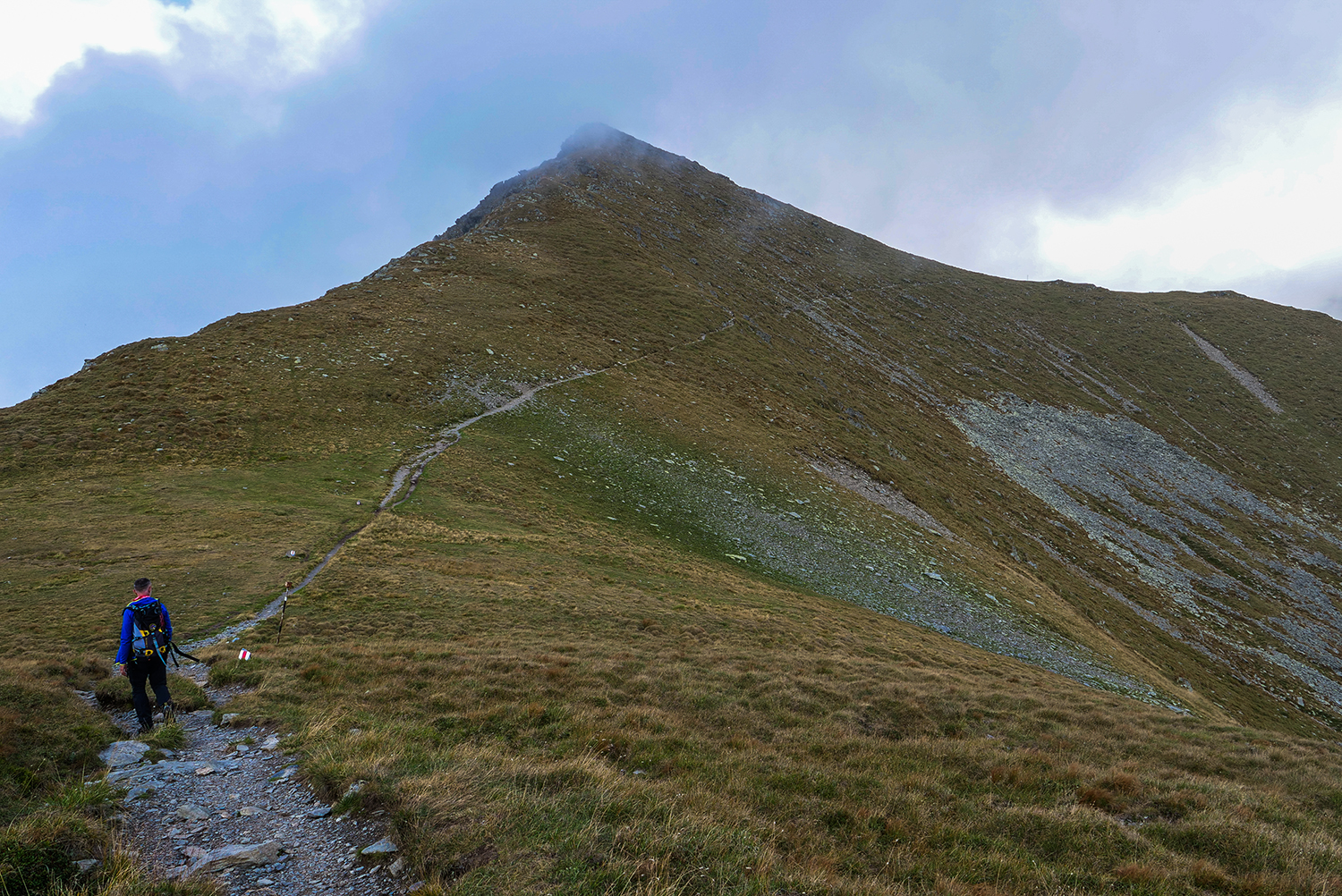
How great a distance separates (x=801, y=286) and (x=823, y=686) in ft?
285

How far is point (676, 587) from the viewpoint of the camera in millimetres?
26906

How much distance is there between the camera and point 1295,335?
112 meters

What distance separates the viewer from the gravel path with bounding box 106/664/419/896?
6.29 meters

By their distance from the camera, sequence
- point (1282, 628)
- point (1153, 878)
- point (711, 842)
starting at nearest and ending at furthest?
point (711, 842)
point (1153, 878)
point (1282, 628)

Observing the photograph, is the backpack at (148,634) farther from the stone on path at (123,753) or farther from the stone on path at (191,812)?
the stone on path at (191,812)

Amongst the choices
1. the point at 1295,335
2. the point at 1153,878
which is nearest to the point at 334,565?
the point at 1153,878

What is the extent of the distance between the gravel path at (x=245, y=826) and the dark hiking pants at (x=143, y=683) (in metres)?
1.23

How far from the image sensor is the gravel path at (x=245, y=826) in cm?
629

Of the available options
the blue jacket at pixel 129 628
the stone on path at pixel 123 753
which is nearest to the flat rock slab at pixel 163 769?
the stone on path at pixel 123 753

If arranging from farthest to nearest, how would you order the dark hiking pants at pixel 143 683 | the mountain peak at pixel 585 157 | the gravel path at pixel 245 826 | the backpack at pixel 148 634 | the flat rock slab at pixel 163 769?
the mountain peak at pixel 585 157
the backpack at pixel 148 634
the dark hiking pants at pixel 143 683
the flat rock slab at pixel 163 769
the gravel path at pixel 245 826

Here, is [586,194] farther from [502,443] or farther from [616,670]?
[616,670]

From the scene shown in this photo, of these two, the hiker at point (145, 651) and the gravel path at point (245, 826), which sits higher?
the hiker at point (145, 651)

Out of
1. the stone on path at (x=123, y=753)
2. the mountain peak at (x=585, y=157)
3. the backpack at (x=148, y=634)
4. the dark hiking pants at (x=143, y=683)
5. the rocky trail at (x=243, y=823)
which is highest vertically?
the mountain peak at (x=585, y=157)

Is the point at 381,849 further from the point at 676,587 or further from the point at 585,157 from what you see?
the point at 585,157
